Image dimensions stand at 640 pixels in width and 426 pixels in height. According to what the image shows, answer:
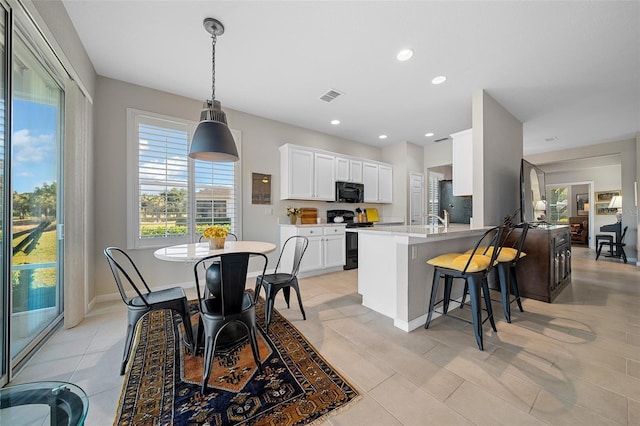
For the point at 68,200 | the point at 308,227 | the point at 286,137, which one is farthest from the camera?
the point at 286,137

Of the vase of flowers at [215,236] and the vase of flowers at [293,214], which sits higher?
the vase of flowers at [293,214]

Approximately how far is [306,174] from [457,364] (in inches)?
140

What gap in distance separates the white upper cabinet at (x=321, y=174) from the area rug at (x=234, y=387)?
9.33 feet

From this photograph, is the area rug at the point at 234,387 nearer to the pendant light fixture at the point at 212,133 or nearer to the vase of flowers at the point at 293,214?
the pendant light fixture at the point at 212,133

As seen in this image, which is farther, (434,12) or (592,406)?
(434,12)

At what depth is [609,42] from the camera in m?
2.43

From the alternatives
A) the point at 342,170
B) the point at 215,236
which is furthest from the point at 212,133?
the point at 342,170

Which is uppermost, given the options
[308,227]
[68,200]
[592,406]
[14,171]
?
[14,171]

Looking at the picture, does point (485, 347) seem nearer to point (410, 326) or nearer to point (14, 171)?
point (410, 326)

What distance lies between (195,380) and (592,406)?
2425 mm

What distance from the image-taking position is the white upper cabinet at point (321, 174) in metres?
4.45

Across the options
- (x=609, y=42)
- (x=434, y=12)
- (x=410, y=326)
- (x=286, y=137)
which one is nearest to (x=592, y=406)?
(x=410, y=326)

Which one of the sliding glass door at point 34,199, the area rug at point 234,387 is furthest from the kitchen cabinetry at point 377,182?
the sliding glass door at point 34,199

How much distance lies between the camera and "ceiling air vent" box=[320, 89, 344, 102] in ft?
11.6
